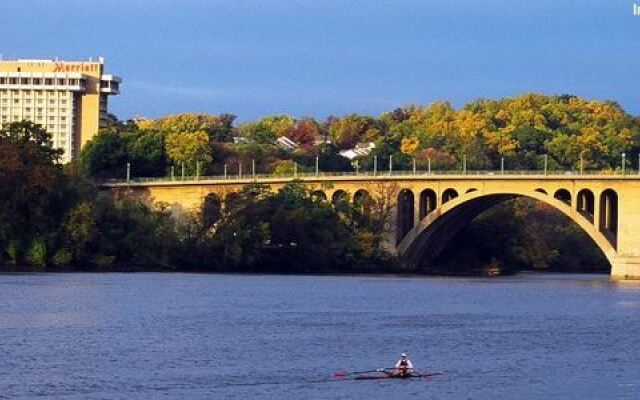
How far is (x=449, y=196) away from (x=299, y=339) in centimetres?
6321

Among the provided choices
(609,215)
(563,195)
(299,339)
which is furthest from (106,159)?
(299,339)

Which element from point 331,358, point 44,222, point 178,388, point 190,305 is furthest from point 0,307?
point 44,222

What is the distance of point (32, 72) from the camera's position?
18538 cm

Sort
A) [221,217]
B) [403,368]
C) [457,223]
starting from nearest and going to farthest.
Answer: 1. [403,368]
2. [221,217]
3. [457,223]

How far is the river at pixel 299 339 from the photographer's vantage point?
53.2m

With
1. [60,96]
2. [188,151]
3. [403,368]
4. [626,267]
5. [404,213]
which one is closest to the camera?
[403,368]

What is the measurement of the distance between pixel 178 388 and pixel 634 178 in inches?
2808

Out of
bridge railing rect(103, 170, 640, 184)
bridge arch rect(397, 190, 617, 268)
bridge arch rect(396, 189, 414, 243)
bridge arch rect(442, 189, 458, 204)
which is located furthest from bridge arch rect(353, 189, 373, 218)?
bridge arch rect(442, 189, 458, 204)

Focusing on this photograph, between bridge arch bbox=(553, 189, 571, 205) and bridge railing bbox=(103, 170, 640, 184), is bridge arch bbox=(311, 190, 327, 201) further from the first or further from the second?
bridge arch bbox=(553, 189, 571, 205)

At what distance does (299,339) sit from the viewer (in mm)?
68000

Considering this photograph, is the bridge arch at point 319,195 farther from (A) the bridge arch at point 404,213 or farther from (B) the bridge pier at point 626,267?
(B) the bridge pier at point 626,267

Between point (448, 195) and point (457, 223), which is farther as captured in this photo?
point (457, 223)

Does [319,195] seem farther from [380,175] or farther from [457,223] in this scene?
[457,223]

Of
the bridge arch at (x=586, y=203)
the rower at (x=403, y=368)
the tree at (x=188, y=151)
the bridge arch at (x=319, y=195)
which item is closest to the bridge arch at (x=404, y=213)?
the bridge arch at (x=319, y=195)
